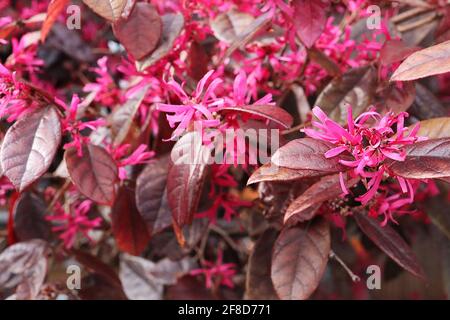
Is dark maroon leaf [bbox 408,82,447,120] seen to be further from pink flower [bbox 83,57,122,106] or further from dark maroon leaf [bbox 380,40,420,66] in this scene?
pink flower [bbox 83,57,122,106]

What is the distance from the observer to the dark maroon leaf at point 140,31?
757 mm

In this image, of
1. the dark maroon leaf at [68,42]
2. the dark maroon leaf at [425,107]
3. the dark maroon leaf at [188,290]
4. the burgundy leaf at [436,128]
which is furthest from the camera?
the dark maroon leaf at [68,42]

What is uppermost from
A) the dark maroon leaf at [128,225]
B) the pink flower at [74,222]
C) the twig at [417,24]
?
the twig at [417,24]

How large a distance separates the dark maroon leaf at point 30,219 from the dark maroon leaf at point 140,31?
0.31 metres

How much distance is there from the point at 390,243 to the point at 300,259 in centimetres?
11

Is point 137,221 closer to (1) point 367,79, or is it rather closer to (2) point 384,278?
(1) point 367,79

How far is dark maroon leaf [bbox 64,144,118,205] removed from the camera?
2.43 feet

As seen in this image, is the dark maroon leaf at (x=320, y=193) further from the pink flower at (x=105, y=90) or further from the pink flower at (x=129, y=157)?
the pink flower at (x=105, y=90)

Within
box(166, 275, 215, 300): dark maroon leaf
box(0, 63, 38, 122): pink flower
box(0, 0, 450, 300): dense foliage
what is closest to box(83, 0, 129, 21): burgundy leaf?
box(0, 0, 450, 300): dense foliage

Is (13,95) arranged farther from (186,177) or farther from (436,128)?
(436,128)

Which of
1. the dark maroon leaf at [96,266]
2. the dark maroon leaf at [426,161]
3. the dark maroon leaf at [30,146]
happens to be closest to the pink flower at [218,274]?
the dark maroon leaf at [96,266]

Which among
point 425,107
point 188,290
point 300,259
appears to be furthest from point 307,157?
point 188,290

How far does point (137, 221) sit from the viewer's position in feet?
2.89

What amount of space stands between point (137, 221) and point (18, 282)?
0.17m
